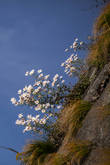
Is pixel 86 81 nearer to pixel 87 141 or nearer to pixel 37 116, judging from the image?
pixel 37 116

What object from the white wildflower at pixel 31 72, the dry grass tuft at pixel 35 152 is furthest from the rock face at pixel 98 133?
the white wildflower at pixel 31 72

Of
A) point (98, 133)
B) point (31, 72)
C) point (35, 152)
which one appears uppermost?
point (31, 72)

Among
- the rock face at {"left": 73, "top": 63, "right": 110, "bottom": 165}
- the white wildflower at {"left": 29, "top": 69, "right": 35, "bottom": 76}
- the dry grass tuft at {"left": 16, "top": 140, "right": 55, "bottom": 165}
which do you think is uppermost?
the white wildflower at {"left": 29, "top": 69, "right": 35, "bottom": 76}

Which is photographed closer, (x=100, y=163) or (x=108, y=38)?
(x=100, y=163)

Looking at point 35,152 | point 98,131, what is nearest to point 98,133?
point 98,131

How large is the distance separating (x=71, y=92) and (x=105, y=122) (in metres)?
2.88

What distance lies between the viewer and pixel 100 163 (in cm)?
301

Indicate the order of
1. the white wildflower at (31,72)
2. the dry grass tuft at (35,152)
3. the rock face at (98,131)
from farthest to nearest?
the white wildflower at (31,72) < the dry grass tuft at (35,152) < the rock face at (98,131)

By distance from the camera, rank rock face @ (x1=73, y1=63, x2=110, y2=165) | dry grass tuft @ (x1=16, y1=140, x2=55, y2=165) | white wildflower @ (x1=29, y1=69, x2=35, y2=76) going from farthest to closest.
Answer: white wildflower @ (x1=29, y1=69, x2=35, y2=76)
dry grass tuft @ (x1=16, y1=140, x2=55, y2=165)
rock face @ (x1=73, y1=63, x2=110, y2=165)

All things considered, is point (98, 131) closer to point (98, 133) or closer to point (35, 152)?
point (98, 133)

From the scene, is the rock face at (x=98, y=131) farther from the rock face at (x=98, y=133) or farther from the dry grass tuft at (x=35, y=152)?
the dry grass tuft at (x=35, y=152)

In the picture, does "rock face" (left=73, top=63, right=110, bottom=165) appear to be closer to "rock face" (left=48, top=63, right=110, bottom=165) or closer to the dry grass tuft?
"rock face" (left=48, top=63, right=110, bottom=165)

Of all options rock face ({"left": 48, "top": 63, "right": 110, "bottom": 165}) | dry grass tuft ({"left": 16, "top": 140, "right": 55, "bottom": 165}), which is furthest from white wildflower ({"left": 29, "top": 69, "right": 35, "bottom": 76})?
rock face ({"left": 48, "top": 63, "right": 110, "bottom": 165})

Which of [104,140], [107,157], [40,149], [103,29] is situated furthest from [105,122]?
[103,29]
